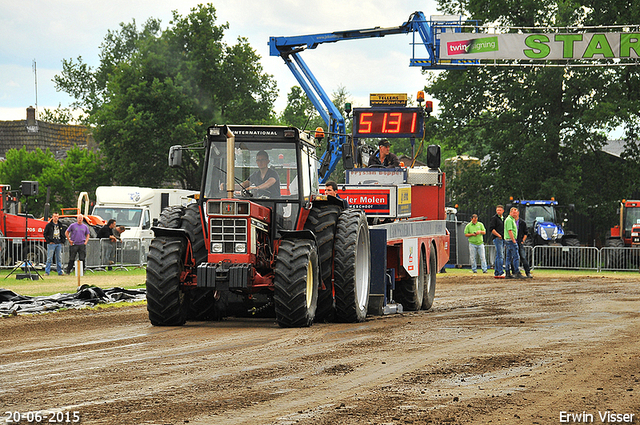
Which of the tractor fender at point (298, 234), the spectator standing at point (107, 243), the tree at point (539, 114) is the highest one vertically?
the tree at point (539, 114)

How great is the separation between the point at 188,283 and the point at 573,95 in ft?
103

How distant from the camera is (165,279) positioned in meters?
10.6

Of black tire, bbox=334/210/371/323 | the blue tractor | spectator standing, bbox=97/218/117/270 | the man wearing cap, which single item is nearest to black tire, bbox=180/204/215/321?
black tire, bbox=334/210/371/323

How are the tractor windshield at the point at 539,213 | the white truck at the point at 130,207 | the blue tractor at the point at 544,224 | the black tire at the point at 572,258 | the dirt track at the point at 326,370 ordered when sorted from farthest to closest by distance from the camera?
the tractor windshield at the point at 539,213 < the blue tractor at the point at 544,224 < the white truck at the point at 130,207 < the black tire at the point at 572,258 < the dirt track at the point at 326,370

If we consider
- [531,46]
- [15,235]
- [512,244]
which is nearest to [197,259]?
[512,244]

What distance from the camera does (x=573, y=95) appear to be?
38.8 m

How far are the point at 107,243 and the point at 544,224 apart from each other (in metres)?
17.5

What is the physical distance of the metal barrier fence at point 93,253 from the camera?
25953 mm

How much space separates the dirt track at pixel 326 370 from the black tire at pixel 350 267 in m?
0.26

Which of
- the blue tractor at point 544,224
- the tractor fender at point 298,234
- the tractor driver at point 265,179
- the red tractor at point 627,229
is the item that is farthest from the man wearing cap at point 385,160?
the blue tractor at point 544,224

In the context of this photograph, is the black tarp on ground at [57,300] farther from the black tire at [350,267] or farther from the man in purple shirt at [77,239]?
the man in purple shirt at [77,239]

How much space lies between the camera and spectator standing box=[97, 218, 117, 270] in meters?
26.6

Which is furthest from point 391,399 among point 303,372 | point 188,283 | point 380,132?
point 380,132

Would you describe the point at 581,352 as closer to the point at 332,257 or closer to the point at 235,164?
the point at 332,257
